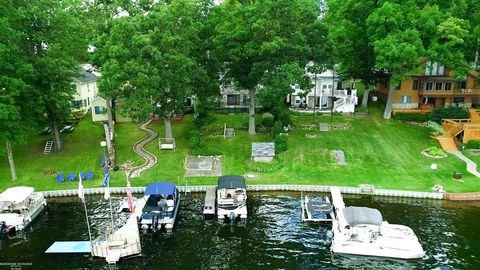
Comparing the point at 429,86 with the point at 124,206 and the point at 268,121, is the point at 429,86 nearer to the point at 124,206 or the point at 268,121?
the point at 268,121

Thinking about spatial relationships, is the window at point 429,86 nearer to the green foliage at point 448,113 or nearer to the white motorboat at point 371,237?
the green foliage at point 448,113

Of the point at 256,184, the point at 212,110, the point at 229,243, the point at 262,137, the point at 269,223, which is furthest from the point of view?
the point at 212,110

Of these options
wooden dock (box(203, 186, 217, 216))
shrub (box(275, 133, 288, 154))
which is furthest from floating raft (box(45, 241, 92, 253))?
shrub (box(275, 133, 288, 154))

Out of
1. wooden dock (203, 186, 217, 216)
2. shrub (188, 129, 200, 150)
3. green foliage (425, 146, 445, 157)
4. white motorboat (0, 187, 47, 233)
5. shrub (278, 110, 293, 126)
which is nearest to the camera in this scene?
→ white motorboat (0, 187, 47, 233)

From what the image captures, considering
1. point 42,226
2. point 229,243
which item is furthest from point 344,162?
point 42,226

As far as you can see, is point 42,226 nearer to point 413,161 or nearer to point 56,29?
point 56,29

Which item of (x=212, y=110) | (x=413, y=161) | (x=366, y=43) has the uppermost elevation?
(x=366, y=43)

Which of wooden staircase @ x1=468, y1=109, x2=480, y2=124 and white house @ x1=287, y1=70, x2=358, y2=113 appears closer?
wooden staircase @ x1=468, y1=109, x2=480, y2=124

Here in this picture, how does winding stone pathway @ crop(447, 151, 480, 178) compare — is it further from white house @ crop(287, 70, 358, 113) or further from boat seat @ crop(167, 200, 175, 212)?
boat seat @ crop(167, 200, 175, 212)
